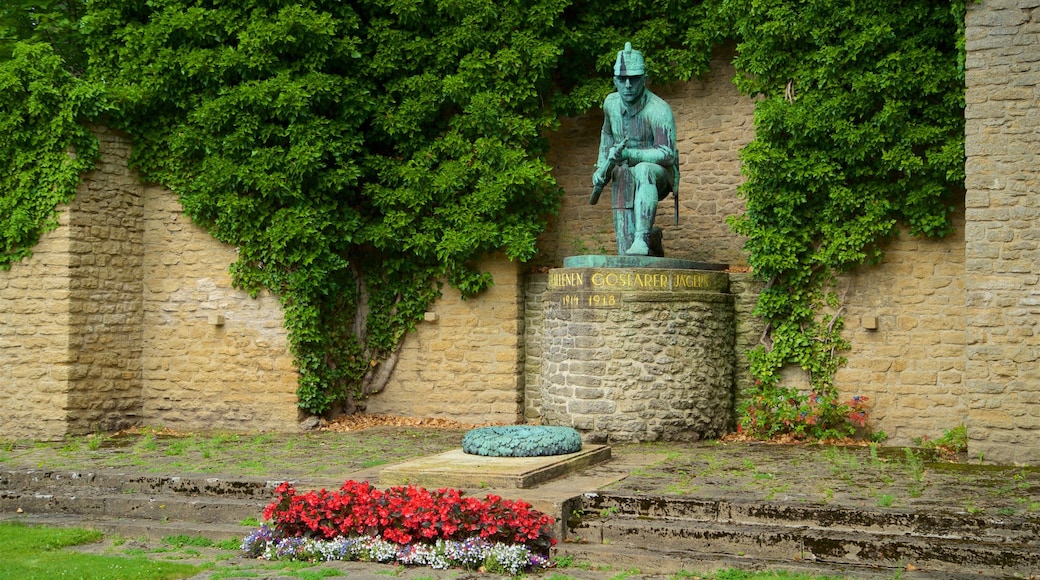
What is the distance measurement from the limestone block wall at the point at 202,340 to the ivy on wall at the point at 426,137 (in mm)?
295

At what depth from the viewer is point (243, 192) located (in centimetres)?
1225

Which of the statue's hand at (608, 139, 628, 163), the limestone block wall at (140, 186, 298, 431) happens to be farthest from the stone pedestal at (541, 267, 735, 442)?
the limestone block wall at (140, 186, 298, 431)

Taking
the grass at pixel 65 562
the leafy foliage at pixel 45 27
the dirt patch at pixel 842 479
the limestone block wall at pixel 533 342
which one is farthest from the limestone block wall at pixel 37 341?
the dirt patch at pixel 842 479

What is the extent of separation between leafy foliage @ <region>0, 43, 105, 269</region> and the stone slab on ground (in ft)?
19.7

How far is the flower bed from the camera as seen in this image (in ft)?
21.6

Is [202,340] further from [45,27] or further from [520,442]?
[520,442]

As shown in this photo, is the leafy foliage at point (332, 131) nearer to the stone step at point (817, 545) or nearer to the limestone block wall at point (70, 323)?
the limestone block wall at point (70, 323)

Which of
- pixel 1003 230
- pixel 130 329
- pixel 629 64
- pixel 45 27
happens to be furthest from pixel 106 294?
pixel 1003 230

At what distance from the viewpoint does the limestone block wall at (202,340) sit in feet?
40.3

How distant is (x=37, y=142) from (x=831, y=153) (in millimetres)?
8730

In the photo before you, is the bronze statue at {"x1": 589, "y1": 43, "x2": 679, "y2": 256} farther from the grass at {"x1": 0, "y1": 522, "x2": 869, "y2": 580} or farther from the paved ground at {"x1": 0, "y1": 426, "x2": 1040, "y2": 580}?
the grass at {"x1": 0, "y1": 522, "x2": 869, "y2": 580}

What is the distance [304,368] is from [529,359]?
263cm

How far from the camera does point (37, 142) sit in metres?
11.8

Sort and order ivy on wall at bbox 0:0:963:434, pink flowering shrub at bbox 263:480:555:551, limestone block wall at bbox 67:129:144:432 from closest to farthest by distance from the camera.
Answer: pink flowering shrub at bbox 263:480:555:551 < ivy on wall at bbox 0:0:963:434 < limestone block wall at bbox 67:129:144:432
